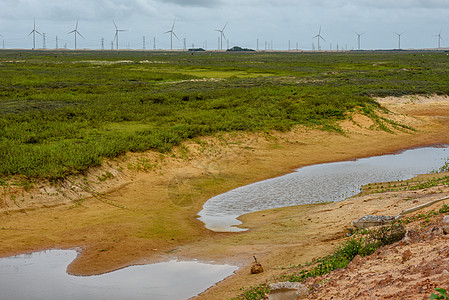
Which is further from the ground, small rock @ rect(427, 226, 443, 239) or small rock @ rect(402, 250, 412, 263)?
small rock @ rect(427, 226, 443, 239)

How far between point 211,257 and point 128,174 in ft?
25.2

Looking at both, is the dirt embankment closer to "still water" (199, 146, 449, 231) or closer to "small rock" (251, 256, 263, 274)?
"small rock" (251, 256, 263, 274)

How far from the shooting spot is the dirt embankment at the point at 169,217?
12555 mm

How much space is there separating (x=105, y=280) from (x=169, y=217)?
4696 millimetres

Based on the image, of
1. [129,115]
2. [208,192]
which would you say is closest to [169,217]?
[208,192]

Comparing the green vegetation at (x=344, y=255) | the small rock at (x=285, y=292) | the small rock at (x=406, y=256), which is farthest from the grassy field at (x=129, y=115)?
the small rock at (x=406, y=256)

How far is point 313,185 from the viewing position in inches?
798

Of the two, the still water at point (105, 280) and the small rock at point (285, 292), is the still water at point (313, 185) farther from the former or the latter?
the small rock at point (285, 292)

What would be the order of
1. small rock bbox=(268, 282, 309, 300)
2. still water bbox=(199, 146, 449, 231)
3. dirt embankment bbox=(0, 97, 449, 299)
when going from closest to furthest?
small rock bbox=(268, 282, 309, 300), dirt embankment bbox=(0, 97, 449, 299), still water bbox=(199, 146, 449, 231)

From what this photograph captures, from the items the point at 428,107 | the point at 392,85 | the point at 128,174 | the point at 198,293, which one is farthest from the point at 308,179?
the point at 392,85

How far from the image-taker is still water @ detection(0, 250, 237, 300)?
10586mm

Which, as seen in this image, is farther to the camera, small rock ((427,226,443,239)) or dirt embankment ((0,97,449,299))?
dirt embankment ((0,97,449,299))

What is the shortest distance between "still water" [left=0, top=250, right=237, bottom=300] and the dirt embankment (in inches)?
16.0

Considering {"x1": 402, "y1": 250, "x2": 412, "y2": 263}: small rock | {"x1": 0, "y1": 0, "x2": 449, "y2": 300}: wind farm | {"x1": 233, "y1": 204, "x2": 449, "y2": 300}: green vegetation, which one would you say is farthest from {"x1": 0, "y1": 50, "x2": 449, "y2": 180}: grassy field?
{"x1": 402, "y1": 250, "x2": 412, "y2": 263}: small rock
